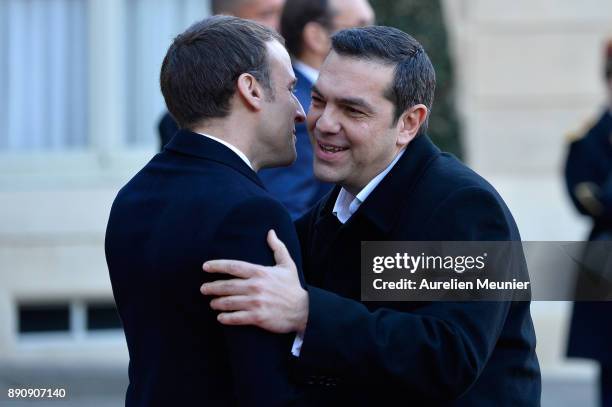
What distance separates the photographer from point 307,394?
2756mm

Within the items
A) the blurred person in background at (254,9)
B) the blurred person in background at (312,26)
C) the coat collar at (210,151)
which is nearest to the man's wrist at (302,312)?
the coat collar at (210,151)

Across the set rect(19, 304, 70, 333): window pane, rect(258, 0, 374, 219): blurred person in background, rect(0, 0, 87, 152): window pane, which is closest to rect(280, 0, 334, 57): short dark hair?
rect(258, 0, 374, 219): blurred person in background

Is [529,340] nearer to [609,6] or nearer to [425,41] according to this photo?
[425,41]

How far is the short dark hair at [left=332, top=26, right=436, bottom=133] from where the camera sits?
3006 millimetres

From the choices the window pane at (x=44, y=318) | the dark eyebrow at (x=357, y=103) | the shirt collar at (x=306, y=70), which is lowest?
the window pane at (x=44, y=318)

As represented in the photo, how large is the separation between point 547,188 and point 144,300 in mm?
6478

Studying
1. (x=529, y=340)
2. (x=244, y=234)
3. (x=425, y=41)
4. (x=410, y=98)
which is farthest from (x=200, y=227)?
(x=425, y=41)

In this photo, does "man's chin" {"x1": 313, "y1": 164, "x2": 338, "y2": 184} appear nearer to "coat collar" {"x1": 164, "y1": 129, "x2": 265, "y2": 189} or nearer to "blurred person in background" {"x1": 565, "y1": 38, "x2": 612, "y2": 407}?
"coat collar" {"x1": 164, "y1": 129, "x2": 265, "y2": 189}

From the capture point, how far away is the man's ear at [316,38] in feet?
15.9

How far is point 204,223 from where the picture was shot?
267cm

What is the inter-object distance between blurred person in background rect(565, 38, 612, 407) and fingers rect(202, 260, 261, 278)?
3693 mm

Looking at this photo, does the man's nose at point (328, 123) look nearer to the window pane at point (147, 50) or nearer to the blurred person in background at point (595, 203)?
the blurred person in background at point (595, 203)

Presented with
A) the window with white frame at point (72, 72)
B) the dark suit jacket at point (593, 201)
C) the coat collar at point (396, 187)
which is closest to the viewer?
the coat collar at point (396, 187)

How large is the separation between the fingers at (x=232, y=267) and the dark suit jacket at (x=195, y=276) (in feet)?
0.07
